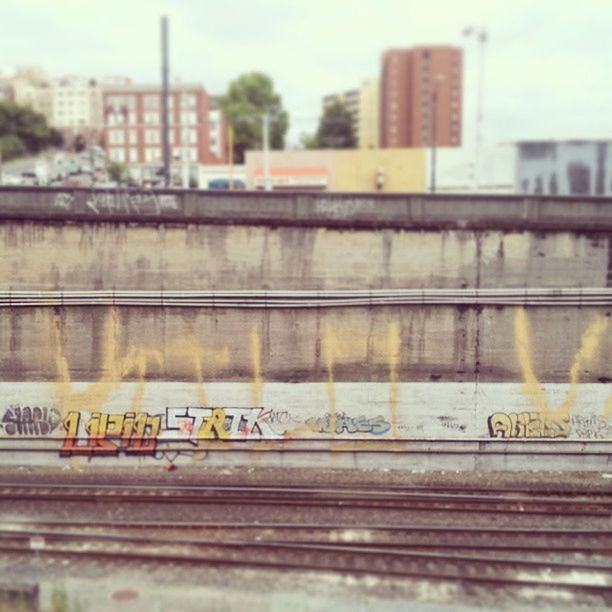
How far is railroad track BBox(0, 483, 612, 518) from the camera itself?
13.8 metres

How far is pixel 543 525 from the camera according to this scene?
1320cm

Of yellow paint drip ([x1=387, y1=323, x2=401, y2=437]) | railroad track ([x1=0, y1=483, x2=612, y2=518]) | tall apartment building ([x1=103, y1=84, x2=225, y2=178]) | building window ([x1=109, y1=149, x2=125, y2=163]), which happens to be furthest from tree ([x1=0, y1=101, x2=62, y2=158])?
yellow paint drip ([x1=387, y1=323, x2=401, y2=437])

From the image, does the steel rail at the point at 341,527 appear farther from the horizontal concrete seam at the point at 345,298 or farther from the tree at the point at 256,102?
the tree at the point at 256,102

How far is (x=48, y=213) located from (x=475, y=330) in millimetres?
10739

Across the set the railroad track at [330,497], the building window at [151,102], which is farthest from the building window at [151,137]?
the railroad track at [330,497]

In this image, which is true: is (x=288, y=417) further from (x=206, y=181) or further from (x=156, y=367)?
(x=206, y=181)

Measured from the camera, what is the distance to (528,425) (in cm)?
1609

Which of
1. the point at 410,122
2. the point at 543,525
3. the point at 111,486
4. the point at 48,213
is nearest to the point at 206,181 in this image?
the point at 48,213

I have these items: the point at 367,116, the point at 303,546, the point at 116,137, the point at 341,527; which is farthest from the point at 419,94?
the point at 303,546

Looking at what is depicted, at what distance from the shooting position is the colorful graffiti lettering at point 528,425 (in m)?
16.1

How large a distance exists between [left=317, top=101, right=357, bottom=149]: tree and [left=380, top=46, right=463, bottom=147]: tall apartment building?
882cm

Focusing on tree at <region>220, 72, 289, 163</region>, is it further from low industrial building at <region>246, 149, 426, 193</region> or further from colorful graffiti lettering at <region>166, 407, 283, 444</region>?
colorful graffiti lettering at <region>166, 407, 283, 444</region>

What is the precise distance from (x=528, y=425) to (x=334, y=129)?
82.4 meters

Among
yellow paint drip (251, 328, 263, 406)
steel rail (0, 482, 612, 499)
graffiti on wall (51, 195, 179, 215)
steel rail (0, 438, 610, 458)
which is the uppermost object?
graffiti on wall (51, 195, 179, 215)
